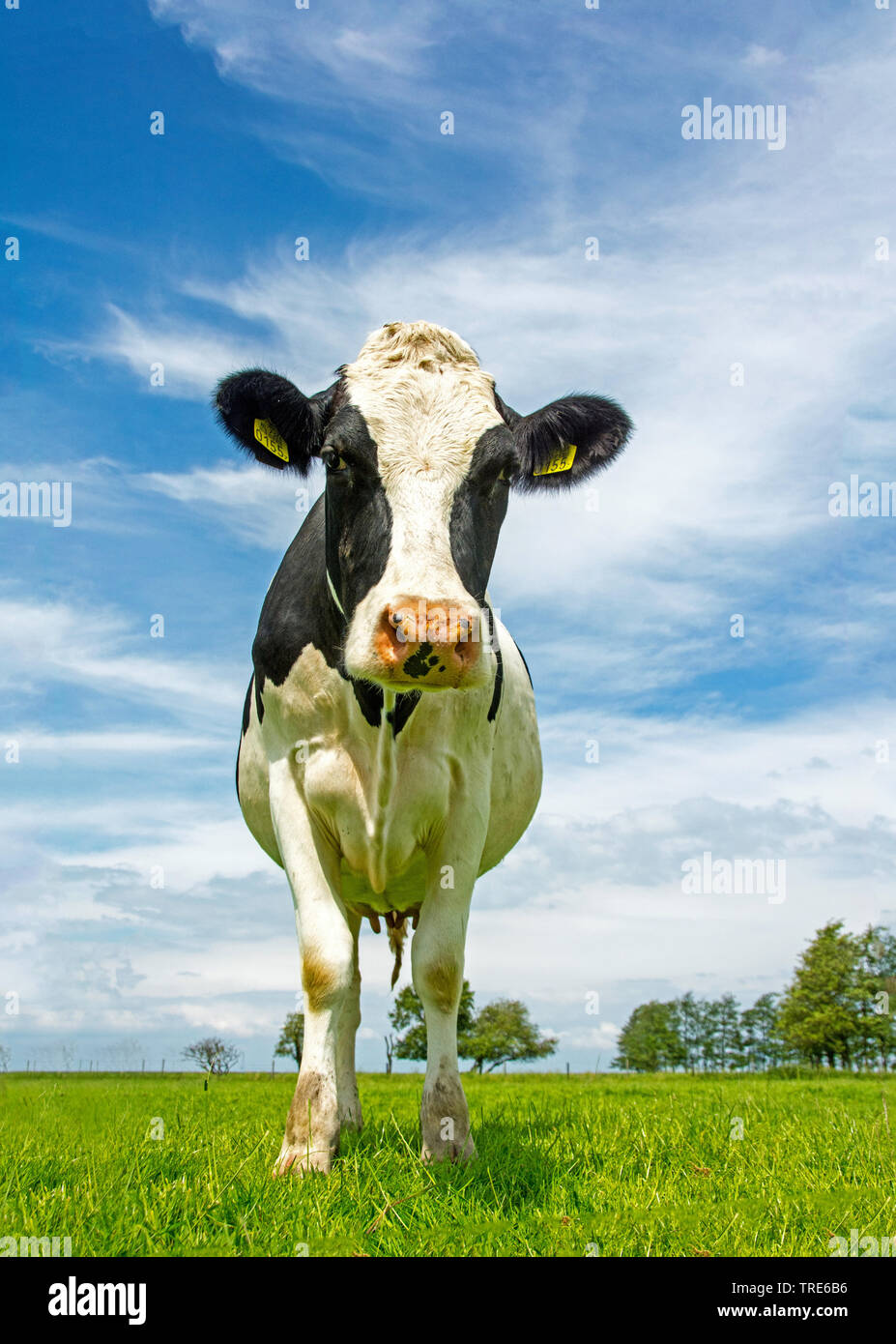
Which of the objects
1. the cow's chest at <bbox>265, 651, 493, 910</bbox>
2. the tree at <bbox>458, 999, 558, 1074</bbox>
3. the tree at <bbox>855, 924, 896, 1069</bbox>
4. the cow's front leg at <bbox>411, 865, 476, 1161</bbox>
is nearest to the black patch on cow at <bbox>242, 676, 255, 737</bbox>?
the cow's chest at <bbox>265, 651, 493, 910</bbox>

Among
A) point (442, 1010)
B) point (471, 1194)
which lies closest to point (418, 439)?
point (442, 1010)

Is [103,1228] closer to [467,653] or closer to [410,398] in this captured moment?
[467,653]

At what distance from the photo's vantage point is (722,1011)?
107625 mm

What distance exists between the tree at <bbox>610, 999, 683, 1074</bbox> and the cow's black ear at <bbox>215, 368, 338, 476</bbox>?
88.0 meters

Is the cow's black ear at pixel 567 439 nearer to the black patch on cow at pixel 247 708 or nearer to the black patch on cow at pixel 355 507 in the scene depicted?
the black patch on cow at pixel 355 507

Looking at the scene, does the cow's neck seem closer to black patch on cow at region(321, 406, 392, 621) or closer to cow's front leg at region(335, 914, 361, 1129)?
black patch on cow at region(321, 406, 392, 621)

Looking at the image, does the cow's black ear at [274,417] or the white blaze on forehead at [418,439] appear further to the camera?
the cow's black ear at [274,417]

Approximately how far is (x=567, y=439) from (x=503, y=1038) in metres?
80.1

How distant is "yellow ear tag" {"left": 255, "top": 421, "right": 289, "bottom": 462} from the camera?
6469 millimetres

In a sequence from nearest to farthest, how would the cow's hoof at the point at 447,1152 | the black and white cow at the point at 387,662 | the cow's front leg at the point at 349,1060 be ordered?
the black and white cow at the point at 387,662 → the cow's hoof at the point at 447,1152 → the cow's front leg at the point at 349,1060

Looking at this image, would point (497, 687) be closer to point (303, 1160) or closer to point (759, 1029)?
point (303, 1160)

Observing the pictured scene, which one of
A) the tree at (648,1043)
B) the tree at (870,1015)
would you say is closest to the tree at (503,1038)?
the tree at (648,1043)

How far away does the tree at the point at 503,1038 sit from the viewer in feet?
263
